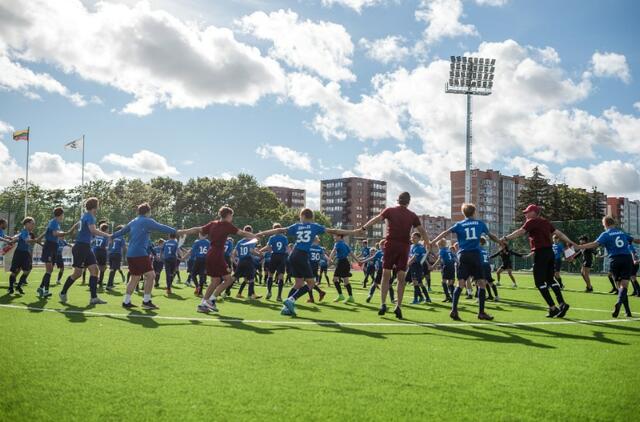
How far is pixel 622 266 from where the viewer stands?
35.9 ft

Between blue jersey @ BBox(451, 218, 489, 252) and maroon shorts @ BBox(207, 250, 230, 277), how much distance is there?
4930 millimetres

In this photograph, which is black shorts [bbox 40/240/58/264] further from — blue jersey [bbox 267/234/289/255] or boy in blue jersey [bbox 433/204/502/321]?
boy in blue jersey [bbox 433/204/502/321]

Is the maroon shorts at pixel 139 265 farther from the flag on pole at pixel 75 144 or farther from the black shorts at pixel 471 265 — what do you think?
the flag on pole at pixel 75 144

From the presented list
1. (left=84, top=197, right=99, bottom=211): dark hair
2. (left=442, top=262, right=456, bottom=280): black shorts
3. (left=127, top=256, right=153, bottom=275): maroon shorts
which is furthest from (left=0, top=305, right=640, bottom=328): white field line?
(left=442, top=262, right=456, bottom=280): black shorts

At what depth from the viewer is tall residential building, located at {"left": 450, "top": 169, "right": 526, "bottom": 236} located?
157 metres

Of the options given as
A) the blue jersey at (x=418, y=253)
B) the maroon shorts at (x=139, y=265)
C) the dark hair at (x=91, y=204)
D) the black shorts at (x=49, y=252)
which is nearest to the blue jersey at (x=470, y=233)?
the blue jersey at (x=418, y=253)

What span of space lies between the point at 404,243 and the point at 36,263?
122 feet

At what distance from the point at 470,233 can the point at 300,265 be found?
11.9 ft

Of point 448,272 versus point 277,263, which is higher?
point 277,263

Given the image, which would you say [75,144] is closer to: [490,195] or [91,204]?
[91,204]

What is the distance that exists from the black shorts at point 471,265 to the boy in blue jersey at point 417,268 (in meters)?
4.02

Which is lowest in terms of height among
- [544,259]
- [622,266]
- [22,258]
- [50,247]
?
[22,258]

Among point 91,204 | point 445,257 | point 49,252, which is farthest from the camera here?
point 445,257

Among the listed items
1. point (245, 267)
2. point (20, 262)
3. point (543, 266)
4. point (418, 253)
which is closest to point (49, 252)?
point (20, 262)
